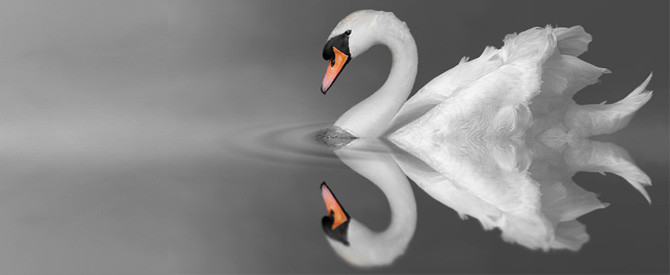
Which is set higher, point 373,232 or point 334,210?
point 334,210

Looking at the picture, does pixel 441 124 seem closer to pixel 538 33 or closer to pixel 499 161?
pixel 499 161

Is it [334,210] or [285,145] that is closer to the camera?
[334,210]

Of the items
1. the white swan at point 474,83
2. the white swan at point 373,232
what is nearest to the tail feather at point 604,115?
the white swan at point 474,83

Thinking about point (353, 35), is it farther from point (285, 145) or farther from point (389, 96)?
point (285, 145)

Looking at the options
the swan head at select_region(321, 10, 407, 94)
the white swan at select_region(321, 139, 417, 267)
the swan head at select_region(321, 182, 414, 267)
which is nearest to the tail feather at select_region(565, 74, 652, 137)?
the swan head at select_region(321, 10, 407, 94)

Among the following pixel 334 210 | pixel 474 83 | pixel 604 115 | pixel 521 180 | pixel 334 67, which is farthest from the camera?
pixel 604 115

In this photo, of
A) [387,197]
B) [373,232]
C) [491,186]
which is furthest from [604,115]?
[373,232]

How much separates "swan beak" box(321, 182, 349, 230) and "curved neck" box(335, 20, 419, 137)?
5.68 feet

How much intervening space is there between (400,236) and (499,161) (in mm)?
1719

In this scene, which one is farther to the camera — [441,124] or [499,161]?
[441,124]

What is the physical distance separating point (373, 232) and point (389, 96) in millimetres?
2507

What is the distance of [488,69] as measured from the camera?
19.1ft

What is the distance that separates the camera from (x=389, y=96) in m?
6.12

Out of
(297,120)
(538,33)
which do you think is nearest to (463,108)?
(538,33)
